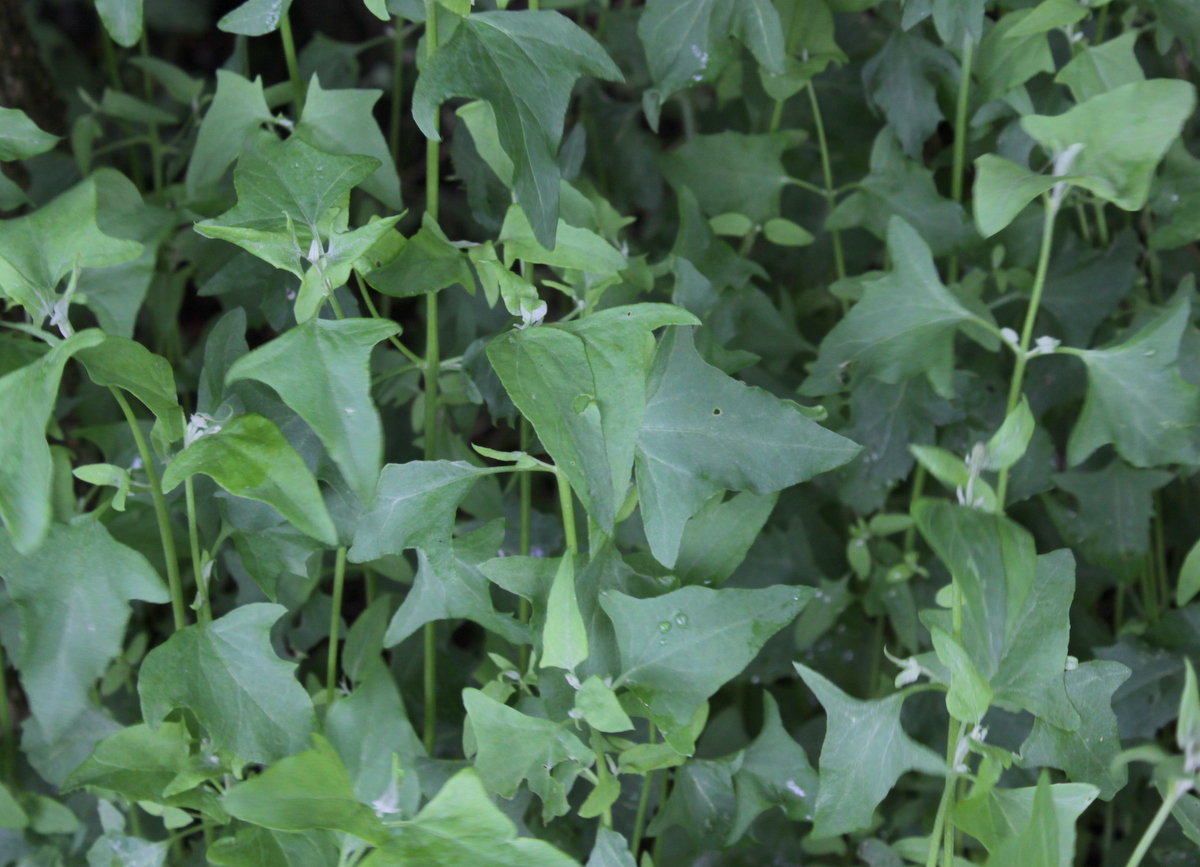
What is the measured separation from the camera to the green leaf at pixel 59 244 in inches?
20.9

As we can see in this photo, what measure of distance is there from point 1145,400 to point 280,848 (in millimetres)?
571

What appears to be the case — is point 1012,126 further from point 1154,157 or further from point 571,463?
point 571,463

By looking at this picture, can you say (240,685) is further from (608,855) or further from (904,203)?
(904,203)

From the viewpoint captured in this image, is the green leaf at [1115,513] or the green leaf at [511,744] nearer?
the green leaf at [511,744]

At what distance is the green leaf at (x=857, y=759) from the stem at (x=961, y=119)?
376mm

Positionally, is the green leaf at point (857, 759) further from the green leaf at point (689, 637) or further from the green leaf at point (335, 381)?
the green leaf at point (335, 381)

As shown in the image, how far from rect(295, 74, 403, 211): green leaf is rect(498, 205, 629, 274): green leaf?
0.11m

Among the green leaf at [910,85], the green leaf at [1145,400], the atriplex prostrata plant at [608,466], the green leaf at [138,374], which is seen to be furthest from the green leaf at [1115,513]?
the green leaf at [138,374]

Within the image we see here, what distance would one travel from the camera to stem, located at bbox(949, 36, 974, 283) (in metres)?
0.69

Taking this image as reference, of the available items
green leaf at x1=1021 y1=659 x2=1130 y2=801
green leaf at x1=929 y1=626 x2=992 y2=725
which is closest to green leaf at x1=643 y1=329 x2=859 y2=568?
green leaf at x1=929 y1=626 x2=992 y2=725

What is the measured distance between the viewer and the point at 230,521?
1.88 feet

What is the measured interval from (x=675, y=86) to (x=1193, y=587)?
492 millimetres

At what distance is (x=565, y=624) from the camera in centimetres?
49

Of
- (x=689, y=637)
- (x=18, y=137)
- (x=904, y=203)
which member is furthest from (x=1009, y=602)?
(x=18, y=137)
